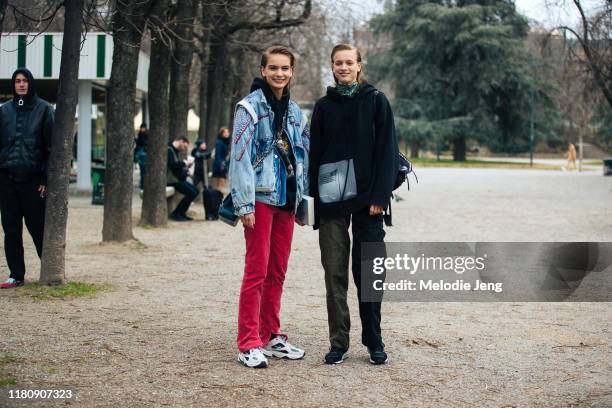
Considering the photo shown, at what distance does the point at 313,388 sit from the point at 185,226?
11.6m

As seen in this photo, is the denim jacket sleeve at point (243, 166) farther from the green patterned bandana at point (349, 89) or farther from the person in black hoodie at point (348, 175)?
the green patterned bandana at point (349, 89)

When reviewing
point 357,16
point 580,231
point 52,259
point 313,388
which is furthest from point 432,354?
point 357,16

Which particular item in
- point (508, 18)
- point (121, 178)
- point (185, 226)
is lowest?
point (185, 226)

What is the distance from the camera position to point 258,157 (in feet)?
19.1

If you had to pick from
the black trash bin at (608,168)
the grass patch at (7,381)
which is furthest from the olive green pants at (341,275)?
the black trash bin at (608,168)

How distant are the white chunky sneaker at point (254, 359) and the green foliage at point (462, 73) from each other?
2183 inches

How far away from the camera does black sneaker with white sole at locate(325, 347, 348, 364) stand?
5883 millimetres

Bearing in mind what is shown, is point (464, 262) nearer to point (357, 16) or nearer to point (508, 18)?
point (357, 16)

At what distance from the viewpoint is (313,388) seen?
5.29 m

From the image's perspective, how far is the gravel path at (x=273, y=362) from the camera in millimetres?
5164

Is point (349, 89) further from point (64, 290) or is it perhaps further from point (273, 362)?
point (64, 290)

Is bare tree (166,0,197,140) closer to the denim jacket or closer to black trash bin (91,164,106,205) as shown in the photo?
black trash bin (91,164,106,205)

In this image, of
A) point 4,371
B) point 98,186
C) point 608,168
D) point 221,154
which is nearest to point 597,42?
point 221,154

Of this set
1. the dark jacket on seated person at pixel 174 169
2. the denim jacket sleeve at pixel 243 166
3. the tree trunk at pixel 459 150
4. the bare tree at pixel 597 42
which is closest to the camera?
the denim jacket sleeve at pixel 243 166
